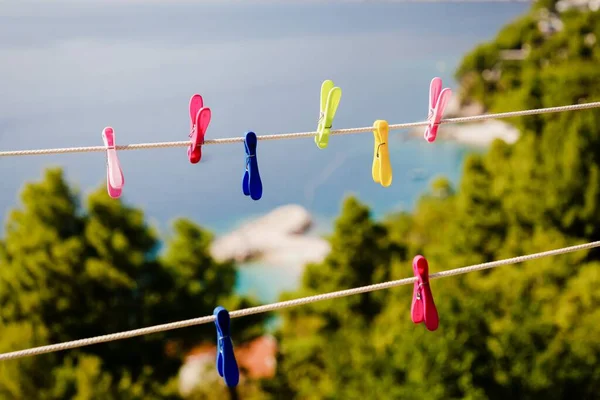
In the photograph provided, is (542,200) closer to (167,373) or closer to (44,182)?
(167,373)

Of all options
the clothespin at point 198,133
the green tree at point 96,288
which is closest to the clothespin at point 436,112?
the clothespin at point 198,133

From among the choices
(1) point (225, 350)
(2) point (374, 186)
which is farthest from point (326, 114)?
(2) point (374, 186)

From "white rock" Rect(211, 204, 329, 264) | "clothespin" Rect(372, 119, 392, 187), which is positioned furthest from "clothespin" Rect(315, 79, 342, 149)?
"white rock" Rect(211, 204, 329, 264)

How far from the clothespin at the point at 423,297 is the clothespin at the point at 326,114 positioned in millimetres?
425

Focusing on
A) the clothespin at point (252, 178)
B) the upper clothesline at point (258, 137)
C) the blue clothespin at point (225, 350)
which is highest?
the upper clothesline at point (258, 137)

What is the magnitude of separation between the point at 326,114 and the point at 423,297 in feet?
1.98

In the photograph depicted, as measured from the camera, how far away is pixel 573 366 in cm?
500

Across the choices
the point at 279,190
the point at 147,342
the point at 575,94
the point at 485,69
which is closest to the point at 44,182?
the point at 147,342

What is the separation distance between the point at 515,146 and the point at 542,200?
1.48 metres

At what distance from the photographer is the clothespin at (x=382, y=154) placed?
6.15 feet

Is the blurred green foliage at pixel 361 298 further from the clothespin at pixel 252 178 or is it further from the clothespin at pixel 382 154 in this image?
the clothespin at pixel 252 178

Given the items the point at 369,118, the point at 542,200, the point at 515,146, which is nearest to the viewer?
the point at 542,200

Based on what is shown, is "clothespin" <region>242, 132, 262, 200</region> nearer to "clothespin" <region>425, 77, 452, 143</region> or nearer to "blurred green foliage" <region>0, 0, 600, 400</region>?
"clothespin" <region>425, 77, 452, 143</region>

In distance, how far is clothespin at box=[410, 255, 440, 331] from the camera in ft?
5.85
